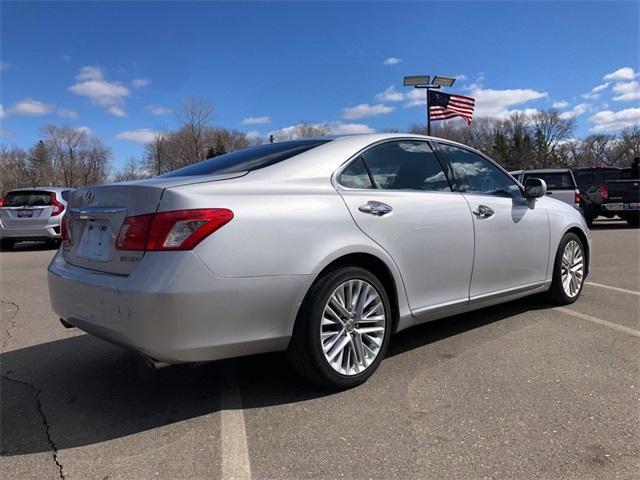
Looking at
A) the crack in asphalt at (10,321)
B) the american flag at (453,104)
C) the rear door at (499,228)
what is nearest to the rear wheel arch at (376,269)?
the rear door at (499,228)

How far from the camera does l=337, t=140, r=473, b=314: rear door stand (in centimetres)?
342

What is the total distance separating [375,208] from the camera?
342cm

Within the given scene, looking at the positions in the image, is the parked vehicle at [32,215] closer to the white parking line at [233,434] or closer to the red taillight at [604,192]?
the white parking line at [233,434]

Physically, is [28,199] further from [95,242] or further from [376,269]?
[376,269]

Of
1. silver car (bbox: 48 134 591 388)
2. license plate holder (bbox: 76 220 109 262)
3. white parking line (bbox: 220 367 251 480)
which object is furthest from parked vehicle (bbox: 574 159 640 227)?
license plate holder (bbox: 76 220 109 262)

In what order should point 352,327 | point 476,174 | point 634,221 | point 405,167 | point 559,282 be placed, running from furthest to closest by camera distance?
point 634,221, point 559,282, point 476,174, point 405,167, point 352,327

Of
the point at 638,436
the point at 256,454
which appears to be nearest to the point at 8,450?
the point at 256,454

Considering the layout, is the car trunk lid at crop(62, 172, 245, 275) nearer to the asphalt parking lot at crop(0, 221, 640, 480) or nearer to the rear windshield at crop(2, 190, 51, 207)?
the asphalt parking lot at crop(0, 221, 640, 480)

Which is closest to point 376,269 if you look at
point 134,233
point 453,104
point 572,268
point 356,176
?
point 356,176

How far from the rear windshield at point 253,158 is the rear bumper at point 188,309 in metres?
0.85

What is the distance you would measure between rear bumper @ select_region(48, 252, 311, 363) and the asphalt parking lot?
0.43 meters

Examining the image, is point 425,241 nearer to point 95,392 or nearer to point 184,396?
point 184,396

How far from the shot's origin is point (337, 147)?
354 cm

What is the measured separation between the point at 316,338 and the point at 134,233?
1147 mm
